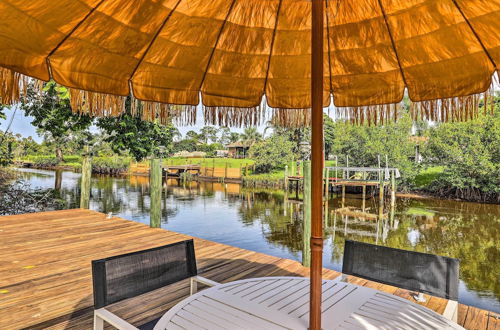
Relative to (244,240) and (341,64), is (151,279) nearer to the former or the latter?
(341,64)

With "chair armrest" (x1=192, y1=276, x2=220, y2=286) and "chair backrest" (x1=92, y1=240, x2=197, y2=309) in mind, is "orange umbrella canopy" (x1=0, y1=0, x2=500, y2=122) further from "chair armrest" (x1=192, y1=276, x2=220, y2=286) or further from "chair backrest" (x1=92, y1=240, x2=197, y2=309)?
"chair armrest" (x1=192, y1=276, x2=220, y2=286)

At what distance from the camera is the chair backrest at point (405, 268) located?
1750mm

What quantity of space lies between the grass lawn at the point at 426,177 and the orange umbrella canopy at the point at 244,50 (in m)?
21.3

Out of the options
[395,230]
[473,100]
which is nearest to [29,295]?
[473,100]

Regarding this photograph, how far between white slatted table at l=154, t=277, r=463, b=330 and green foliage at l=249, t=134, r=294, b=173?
2703 cm

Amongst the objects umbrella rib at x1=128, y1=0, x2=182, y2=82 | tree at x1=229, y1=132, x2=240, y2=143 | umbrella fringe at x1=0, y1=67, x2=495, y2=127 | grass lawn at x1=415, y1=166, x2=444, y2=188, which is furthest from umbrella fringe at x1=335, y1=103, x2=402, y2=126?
tree at x1=229, y1=132, x2=240, y2=143

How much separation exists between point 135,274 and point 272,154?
27.6m

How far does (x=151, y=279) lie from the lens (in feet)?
5.90

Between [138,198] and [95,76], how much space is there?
1495 centimetres

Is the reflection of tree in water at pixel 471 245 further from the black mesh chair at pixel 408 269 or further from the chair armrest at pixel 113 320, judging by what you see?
the chair armrest at pixel 113 320

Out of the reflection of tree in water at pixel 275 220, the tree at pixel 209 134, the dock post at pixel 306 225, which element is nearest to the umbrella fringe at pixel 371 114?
the dock post at pixel 306 225

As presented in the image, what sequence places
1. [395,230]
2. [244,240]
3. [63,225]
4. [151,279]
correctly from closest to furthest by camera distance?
[151,279], [63,225], [244,240], [395,230]

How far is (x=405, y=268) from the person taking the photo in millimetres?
1885

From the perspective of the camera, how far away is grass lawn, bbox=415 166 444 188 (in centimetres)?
2063
